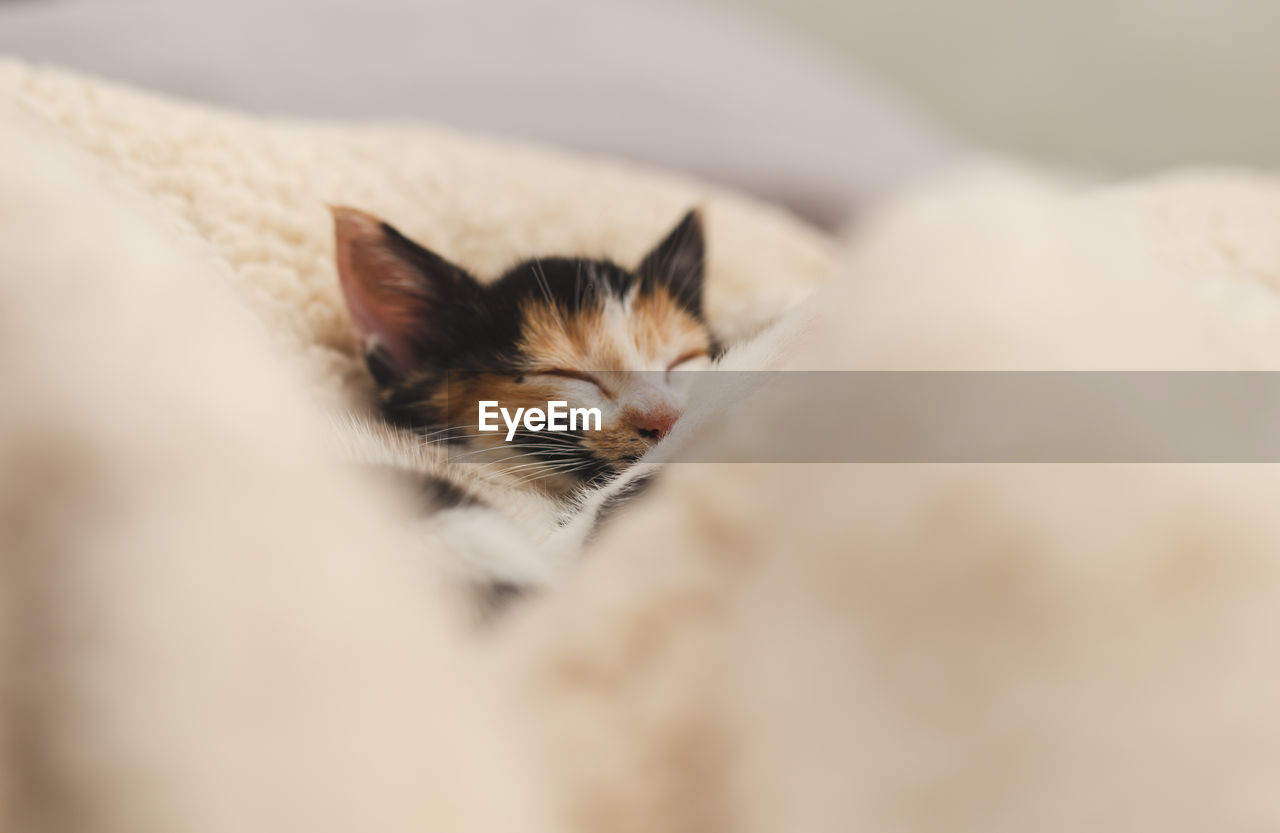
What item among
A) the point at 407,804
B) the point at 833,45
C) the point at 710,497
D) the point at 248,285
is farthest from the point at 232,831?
the point at 833,45

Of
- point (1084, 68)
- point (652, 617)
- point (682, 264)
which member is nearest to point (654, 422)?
point (682, 264)

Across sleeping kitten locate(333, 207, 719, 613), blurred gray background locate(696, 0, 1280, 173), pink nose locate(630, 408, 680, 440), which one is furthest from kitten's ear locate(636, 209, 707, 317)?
blurred gray background locate(696, 0, 1280, 173)

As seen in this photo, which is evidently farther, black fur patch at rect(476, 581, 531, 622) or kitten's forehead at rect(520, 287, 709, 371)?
kitten's forehead at rect(520, 287, 709, 371)

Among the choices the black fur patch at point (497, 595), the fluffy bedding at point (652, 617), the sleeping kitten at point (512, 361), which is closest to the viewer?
the fluffy bedding at point (652, 617)

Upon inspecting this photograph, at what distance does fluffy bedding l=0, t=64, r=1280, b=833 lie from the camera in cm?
19

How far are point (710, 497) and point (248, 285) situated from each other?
0.46 m

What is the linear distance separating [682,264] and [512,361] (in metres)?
0.19

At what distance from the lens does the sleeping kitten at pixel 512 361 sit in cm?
57

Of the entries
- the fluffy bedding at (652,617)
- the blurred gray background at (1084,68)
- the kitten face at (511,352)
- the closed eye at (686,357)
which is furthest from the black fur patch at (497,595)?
the blurred gray background at (1084,68)

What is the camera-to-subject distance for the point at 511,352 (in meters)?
0.61

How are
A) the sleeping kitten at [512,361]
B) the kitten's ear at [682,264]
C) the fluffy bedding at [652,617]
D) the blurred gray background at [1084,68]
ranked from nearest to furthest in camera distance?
1. the fluffy bedding at [652,617]
2. the sleeping kitten at [512,361]
3. the kitten's ear at [682,264]
4. the blurred gray background at [1084,68]

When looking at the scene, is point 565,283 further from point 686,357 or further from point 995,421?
point 995,421

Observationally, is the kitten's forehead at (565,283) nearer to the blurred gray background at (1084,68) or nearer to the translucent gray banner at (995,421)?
the translucent gray banner at (995,421)

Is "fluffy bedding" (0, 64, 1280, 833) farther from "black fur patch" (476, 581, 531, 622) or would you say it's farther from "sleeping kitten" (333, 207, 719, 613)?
"sleeping kitten" (333, 207, 719, 613)
